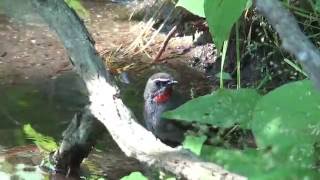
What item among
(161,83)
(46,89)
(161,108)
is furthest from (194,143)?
(46,89)

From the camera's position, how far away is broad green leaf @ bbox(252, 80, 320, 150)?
3.16 feet

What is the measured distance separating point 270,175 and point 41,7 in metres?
1.62

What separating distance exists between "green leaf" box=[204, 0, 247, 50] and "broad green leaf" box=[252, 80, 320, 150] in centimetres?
16

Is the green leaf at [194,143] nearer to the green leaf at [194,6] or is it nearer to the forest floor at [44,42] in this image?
the green leaf at [194,6]

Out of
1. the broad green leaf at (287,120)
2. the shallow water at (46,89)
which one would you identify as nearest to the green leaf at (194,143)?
the broad green leaf at (287,120)

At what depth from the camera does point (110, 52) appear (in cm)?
469

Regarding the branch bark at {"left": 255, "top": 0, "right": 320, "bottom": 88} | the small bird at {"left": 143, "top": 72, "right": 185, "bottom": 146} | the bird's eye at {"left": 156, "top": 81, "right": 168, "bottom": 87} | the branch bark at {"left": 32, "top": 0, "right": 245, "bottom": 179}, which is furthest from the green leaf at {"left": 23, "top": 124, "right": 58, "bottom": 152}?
the branch bark at {"left": 255, "top": 0, "right": 320, "bottom": 88}

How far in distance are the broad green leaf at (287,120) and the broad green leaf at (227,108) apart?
88 millimetres

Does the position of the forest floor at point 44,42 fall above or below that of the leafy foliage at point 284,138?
below

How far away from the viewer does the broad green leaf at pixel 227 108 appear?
1.10 m

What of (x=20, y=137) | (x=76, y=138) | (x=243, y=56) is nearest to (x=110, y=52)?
(x=243, y=56)

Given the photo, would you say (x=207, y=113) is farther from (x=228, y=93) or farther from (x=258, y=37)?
(x=258, y=37)

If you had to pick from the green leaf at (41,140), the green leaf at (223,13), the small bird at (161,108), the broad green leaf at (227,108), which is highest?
the green leaf at (223,13)

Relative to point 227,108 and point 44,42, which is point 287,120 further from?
point 44,42
